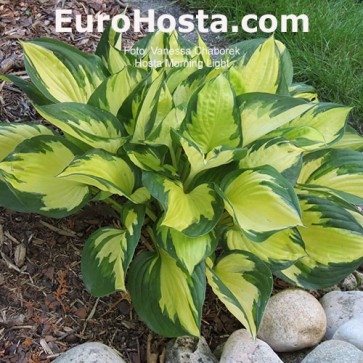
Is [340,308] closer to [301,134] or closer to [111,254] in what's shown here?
[301,134]

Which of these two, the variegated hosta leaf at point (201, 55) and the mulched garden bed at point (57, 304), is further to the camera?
the variegated hosta leaf at point (201, 55)

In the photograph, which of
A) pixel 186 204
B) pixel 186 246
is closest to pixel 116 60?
pixel 186 204

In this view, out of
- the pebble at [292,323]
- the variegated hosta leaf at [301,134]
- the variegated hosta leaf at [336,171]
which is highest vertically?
the variegated hosta leaf at [301,134]

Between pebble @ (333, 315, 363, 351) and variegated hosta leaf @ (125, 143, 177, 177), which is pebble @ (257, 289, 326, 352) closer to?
pebble @ (333, 315, 363, 351)

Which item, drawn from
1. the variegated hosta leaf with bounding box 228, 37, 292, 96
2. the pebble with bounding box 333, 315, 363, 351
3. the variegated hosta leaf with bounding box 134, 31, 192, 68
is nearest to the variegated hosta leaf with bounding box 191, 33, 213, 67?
the variegated hosta leaf with bounding box 134, 31, 192, 68

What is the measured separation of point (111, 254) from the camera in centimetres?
166

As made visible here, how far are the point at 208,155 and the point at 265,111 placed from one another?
20 cm

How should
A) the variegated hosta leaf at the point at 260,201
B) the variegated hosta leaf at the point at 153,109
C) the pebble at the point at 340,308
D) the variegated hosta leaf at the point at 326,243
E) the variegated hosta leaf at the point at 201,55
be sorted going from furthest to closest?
the variegated hosta leaf at the point at 201,55 → the pebble at the point at 340,308 → the variegated hosta leaf at the point at 326,243 → the variegated hosta leaf at the point at 153,109 → the variegated hosta leaf at the point at 260,201

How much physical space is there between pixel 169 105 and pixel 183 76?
168 millimetres

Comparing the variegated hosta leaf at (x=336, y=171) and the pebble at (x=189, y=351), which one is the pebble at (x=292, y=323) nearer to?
the pebble at (x=189, y=351)

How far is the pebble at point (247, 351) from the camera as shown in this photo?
160 centimetres

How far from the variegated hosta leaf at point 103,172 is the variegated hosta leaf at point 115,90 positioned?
0.18 metres

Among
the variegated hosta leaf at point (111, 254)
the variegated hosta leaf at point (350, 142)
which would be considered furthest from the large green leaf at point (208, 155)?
the variegated hosta leaf at point (350, 142)

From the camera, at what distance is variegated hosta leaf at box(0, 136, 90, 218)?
5.33ft
